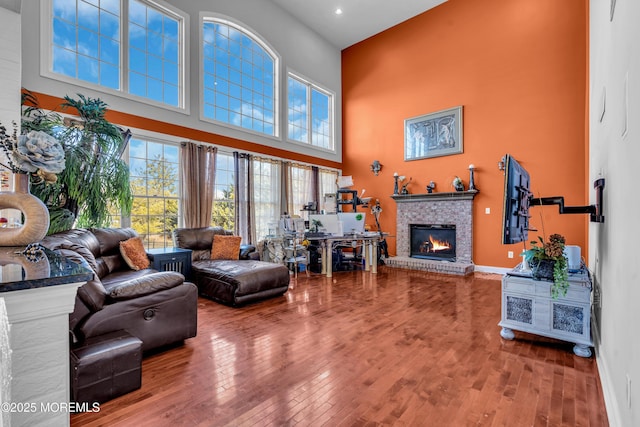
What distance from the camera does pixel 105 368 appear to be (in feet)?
6.27

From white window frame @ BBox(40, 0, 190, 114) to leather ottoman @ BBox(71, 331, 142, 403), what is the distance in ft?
13.1

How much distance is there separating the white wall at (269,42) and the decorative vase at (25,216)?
379cm

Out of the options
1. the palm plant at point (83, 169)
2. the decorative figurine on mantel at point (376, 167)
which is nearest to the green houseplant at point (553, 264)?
the palm plant at point (83, 169)

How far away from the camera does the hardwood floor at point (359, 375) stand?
1.79 m

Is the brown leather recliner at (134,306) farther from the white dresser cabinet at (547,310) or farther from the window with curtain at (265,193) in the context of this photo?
the window with curtain at (265,193)

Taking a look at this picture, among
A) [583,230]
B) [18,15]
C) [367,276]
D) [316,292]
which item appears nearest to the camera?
[18,15]

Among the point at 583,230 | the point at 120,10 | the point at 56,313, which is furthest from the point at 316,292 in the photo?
the point at 120,10

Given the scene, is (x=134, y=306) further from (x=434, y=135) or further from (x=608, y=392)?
(x=434, y=135)

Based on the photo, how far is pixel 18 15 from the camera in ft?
10.8

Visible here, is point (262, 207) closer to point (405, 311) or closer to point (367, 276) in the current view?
point (367, 276)

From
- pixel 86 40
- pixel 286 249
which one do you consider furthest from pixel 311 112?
pixel 86 40

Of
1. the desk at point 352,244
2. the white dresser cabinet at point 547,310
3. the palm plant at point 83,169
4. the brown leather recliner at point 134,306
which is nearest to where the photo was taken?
the brown leather recliner at point 134,306

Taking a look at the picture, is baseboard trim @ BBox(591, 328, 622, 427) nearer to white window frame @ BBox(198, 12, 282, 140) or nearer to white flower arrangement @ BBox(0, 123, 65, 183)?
white flower arrangement @ BBox(0, 123, 65, 183)

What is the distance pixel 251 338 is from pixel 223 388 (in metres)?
0.82
